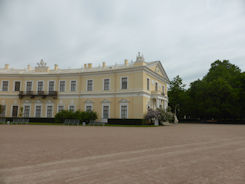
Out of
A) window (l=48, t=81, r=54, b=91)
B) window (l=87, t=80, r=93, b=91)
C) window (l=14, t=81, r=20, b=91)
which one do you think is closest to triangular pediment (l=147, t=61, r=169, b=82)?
window (l=87, t=80, r=93, b=91)

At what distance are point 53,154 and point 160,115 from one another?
70.4ft

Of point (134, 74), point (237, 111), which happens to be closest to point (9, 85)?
point (134, 74)

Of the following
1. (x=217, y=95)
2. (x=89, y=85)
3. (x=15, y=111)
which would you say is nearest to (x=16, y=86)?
(x=15, y=111)

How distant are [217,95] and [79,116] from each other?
81.2ft

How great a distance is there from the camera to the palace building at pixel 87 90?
91.0 ft

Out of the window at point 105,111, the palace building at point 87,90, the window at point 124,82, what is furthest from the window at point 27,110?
the window at point 124,82

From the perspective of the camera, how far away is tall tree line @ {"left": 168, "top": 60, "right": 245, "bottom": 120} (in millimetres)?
34219

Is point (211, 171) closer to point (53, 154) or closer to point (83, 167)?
point (83, 167)

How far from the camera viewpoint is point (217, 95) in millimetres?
35688

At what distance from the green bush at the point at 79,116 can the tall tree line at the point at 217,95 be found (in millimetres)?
20907

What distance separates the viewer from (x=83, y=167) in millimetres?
4750

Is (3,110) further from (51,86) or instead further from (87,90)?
(87,90)

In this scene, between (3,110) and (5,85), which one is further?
(5,85)

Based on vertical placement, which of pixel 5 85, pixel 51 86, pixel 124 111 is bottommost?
pixel 124 111
